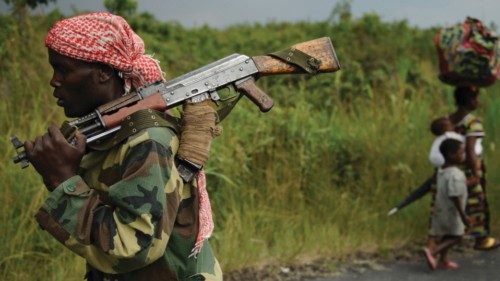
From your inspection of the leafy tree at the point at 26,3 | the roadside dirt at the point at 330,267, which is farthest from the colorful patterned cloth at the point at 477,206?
the leafy tree at the point at 26,3

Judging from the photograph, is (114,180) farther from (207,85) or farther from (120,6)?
(120,6)

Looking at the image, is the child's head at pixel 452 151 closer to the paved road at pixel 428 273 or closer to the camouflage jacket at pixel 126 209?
the paved road at pixel 428 273

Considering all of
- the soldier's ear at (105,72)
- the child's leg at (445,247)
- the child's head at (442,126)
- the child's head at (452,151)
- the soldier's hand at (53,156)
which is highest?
the soldier's ear at (105,72)

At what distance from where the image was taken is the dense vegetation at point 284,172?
4938 mm

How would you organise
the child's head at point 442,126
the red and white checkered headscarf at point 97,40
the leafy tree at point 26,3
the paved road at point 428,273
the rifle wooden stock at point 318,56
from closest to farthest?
the red and white checkered headscarf at point 97,40 < the rifle wooden stock at point 318,56 < the paved road at point 428,273 < the child's head at point 442,126 < the leafy tree at point 26,3

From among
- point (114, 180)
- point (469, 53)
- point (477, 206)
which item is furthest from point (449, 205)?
point (114, 180)

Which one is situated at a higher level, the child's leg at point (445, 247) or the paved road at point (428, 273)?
the child's leg at point (445, 247)

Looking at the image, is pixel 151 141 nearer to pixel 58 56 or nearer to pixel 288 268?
pixel 58 56

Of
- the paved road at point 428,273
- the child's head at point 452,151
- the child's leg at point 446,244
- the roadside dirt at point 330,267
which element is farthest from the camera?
the child's head at point 452,151

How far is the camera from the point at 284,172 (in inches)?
252

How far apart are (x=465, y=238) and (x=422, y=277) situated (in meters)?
1.12

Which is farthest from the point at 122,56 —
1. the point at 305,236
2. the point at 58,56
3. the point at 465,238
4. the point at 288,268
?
the point at 465,238

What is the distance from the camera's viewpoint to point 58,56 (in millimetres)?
2387

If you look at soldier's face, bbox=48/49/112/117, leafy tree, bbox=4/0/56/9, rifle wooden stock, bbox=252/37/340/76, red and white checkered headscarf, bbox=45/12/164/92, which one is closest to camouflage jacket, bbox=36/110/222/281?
soldier's face, bbox=48/49/112/117
